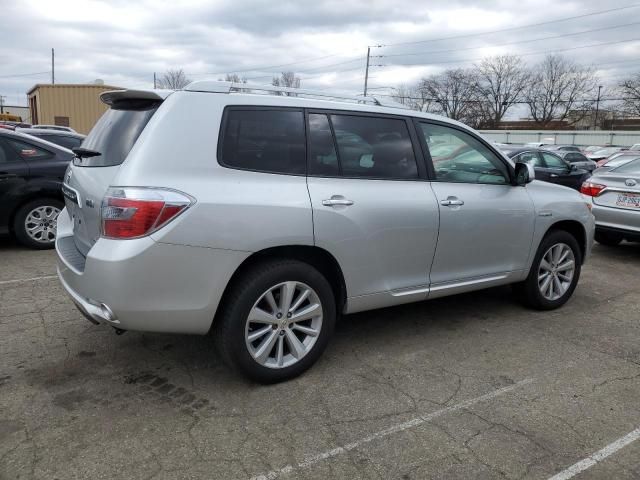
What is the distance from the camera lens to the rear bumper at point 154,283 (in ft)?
9.13

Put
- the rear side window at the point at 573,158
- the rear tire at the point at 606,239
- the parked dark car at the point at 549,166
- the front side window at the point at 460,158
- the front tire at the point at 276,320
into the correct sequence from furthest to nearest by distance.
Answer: the rear side window at the point at 573,158 < the parked dark car at the point at 549,166 < the rear tire at the point at 606,239 < the front side window at the point at 460,158 < the front tire at the point at 276,320

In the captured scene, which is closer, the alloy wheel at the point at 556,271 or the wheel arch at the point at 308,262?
the wheel arch at the point at 308,262

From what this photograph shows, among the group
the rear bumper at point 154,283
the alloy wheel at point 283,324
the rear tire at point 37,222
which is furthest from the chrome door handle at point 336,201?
the rear tire at point 37,222

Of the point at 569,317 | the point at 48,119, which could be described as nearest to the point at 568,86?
the point at 48,119

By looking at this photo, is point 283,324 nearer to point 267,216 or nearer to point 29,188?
point 267,216

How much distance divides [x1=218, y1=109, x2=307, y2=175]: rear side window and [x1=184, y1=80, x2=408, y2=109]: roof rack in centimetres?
18

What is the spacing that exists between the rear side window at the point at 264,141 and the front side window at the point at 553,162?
1164cm

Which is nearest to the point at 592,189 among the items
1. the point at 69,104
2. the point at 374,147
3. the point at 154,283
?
the point at 374,147

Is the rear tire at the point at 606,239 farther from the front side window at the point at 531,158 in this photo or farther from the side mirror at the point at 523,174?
the front side window at the point at 531,158

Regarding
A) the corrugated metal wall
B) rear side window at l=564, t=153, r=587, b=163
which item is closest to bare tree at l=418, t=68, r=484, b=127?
the corrugated metal wall

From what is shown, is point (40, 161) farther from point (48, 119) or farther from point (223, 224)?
point (48, 119)

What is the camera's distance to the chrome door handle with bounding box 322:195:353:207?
10.8 ft

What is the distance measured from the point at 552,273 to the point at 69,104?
90.3 feet

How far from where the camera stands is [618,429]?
2.96m
